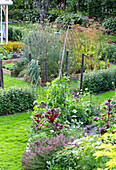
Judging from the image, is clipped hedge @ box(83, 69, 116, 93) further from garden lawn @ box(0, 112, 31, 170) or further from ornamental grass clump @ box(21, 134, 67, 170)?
ornamental grass clump @ box(21, 134, 67, 170)

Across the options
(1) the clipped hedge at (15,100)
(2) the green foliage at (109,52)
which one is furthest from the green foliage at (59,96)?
(2) the green foliage at (109,52)

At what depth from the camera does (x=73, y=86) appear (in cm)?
675

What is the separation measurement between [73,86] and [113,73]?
55.7 inches

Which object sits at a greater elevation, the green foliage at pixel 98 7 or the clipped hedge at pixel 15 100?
the green foliage at pixel 98 7

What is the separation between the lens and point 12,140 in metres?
4.30

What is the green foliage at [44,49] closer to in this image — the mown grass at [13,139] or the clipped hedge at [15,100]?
the clipped hedge at [15,100]

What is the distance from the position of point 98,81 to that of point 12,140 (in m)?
3.43

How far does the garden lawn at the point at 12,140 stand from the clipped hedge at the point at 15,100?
0.68ft

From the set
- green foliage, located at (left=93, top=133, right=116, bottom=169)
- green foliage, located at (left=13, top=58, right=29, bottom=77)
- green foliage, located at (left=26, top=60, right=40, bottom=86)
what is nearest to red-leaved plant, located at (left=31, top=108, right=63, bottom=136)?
green foliage, located at (left=93, top=133, right=116, bottom=169)

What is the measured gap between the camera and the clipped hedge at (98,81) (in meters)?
6.84

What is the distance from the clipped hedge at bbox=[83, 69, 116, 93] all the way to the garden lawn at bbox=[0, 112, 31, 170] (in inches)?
88.5

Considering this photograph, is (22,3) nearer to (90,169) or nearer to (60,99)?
(60,99)

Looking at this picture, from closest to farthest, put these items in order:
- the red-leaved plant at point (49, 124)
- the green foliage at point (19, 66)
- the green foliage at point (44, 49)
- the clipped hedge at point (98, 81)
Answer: the red-leaved plant at point (49, 124), the clipped hedge at point (98, 81), the green foliage at point (44, 49), the green foliage at point (19, 66)

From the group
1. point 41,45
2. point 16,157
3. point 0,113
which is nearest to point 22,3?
point 41,45
